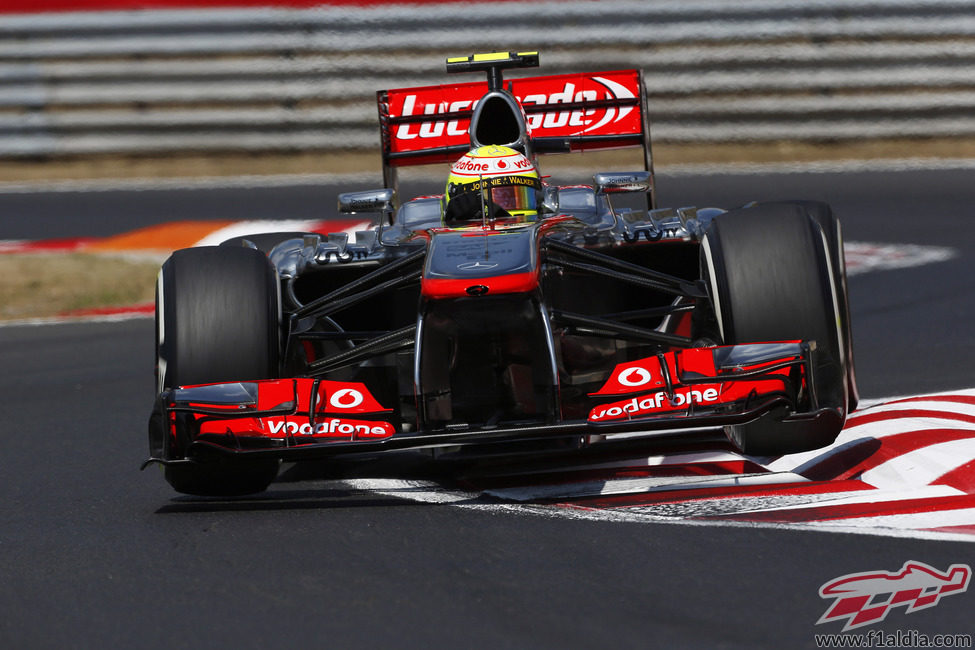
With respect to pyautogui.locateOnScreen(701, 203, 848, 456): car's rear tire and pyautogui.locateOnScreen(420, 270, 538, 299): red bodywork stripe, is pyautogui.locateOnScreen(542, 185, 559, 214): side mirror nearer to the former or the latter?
pyautogui.locateOnScreen(701, 203, 848, 456): car's rear tire

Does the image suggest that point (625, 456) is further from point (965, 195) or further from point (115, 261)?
point (965, 195)

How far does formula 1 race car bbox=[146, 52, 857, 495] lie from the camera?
5.66 meters

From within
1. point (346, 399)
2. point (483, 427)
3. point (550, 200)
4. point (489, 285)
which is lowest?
point (483, 427)

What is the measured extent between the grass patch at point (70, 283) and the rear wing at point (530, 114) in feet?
11.7

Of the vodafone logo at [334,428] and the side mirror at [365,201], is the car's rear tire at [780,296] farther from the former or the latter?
the side mirror at [365,201]

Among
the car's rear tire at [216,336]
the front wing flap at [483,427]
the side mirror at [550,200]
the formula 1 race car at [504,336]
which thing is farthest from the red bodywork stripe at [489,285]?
the side mirror at [550,200]

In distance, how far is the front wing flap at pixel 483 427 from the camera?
5562 mm

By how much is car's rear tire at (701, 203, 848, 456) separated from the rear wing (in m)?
2.49

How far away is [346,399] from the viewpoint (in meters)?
5.87

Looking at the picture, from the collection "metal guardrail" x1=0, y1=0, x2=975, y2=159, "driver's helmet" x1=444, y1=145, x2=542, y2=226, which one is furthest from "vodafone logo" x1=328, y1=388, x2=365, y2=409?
"metal guardrail" x1=0, y1=0, x2=975, y2=159

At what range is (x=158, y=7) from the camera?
677 inches

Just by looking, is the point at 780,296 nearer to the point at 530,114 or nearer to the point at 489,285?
the point at 489,285

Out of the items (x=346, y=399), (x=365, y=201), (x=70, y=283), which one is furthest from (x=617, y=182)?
(x=70, y=283)

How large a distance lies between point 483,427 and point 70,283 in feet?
23.0
